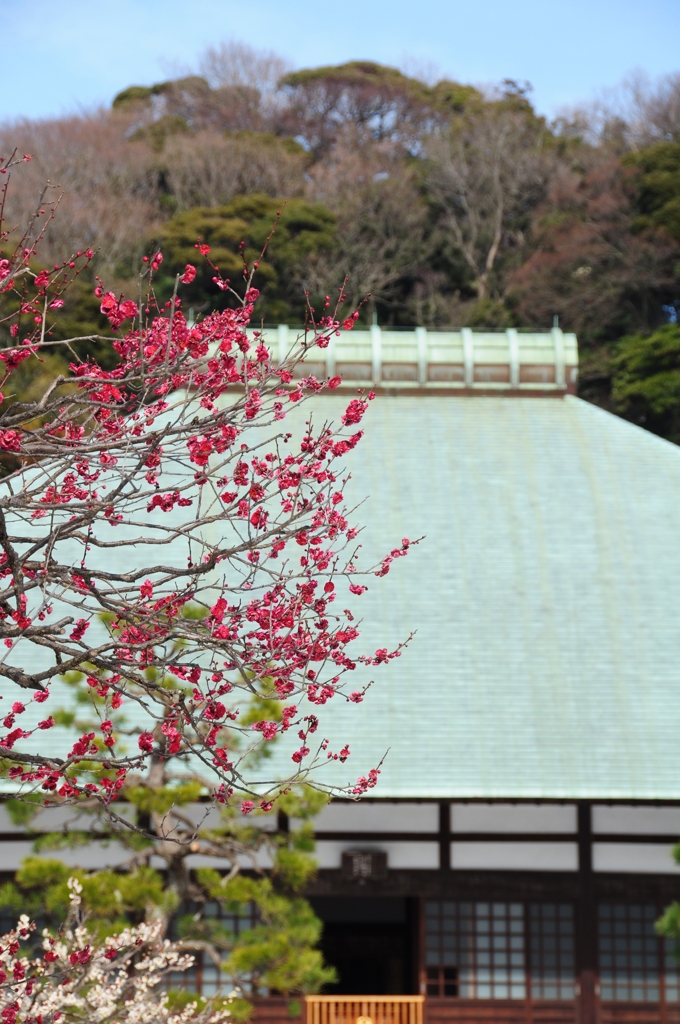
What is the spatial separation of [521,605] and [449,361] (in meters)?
4.77

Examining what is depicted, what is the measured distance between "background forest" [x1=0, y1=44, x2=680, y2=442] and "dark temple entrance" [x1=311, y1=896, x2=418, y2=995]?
51.6 ft

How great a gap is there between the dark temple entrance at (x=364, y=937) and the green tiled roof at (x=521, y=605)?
401 cm

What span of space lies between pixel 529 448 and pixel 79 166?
83.0 ft

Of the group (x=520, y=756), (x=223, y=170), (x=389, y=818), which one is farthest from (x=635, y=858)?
(x=223, y=170)

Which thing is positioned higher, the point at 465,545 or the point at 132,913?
the point at 465,545

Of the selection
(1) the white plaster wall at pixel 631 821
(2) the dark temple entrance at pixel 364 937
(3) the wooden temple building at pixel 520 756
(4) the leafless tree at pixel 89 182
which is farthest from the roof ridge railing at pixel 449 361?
(4) the leafless tree at pixel 89 182

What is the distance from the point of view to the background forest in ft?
100

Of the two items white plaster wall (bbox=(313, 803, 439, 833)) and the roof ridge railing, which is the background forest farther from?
white plaster wall (bbox=(313, 803, 439, 833))

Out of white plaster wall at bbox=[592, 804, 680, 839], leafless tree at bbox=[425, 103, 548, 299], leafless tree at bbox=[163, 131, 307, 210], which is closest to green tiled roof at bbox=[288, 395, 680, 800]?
white plaster wall at bbox=[592, 804, 680, 839]

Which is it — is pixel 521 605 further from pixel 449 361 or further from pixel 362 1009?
pixel 449 361

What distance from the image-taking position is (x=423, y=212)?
34406 millimetres

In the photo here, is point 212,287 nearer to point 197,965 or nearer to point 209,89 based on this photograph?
point 209,89

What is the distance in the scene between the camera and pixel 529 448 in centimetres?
1494

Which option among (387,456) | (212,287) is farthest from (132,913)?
(212,287)
